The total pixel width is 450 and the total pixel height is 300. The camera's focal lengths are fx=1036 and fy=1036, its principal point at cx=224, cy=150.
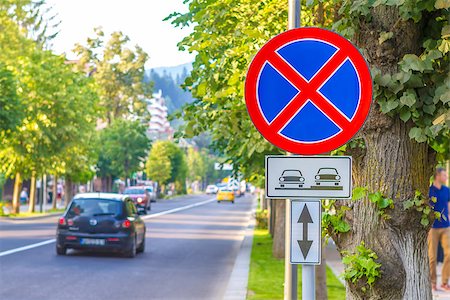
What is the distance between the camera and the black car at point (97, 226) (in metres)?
23.5

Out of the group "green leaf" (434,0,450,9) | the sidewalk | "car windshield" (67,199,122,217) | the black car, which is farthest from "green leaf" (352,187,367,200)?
"car windshield" (67,199,122,217)

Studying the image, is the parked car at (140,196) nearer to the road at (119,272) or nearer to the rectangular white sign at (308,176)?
the road at (119,272)

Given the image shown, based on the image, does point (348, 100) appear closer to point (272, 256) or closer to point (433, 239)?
point (433, 239)

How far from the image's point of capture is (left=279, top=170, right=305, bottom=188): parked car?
5.84 metres

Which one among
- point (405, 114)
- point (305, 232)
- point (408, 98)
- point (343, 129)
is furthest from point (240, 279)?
point (343, 129)

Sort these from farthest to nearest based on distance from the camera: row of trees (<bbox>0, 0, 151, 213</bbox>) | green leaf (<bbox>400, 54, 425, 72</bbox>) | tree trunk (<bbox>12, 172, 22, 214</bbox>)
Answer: tree trunk (<bbox>12, 172, 22, 214</bbox>), row of trees (<bbox>0, 0, 151, 213</bbox>), green leaf (<bbox>400, 54, 425, 72</bbox>)

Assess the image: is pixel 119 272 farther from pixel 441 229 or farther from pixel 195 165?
pixel 195 165

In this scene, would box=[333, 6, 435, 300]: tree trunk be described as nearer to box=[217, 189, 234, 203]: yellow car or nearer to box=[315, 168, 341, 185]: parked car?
box=[315, 168, 341, 185]: parked car

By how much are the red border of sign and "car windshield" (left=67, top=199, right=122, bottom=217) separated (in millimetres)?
18219

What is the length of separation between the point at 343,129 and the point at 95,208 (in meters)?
18.6

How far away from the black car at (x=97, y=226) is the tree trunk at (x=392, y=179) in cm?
1647

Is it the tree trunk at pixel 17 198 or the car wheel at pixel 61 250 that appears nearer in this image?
the car wheel at pixel 61 250

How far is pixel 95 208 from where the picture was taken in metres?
23.9

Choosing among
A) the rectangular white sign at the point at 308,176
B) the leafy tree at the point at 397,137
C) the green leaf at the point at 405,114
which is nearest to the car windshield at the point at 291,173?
the rectangular white sign at the point at 308,176
